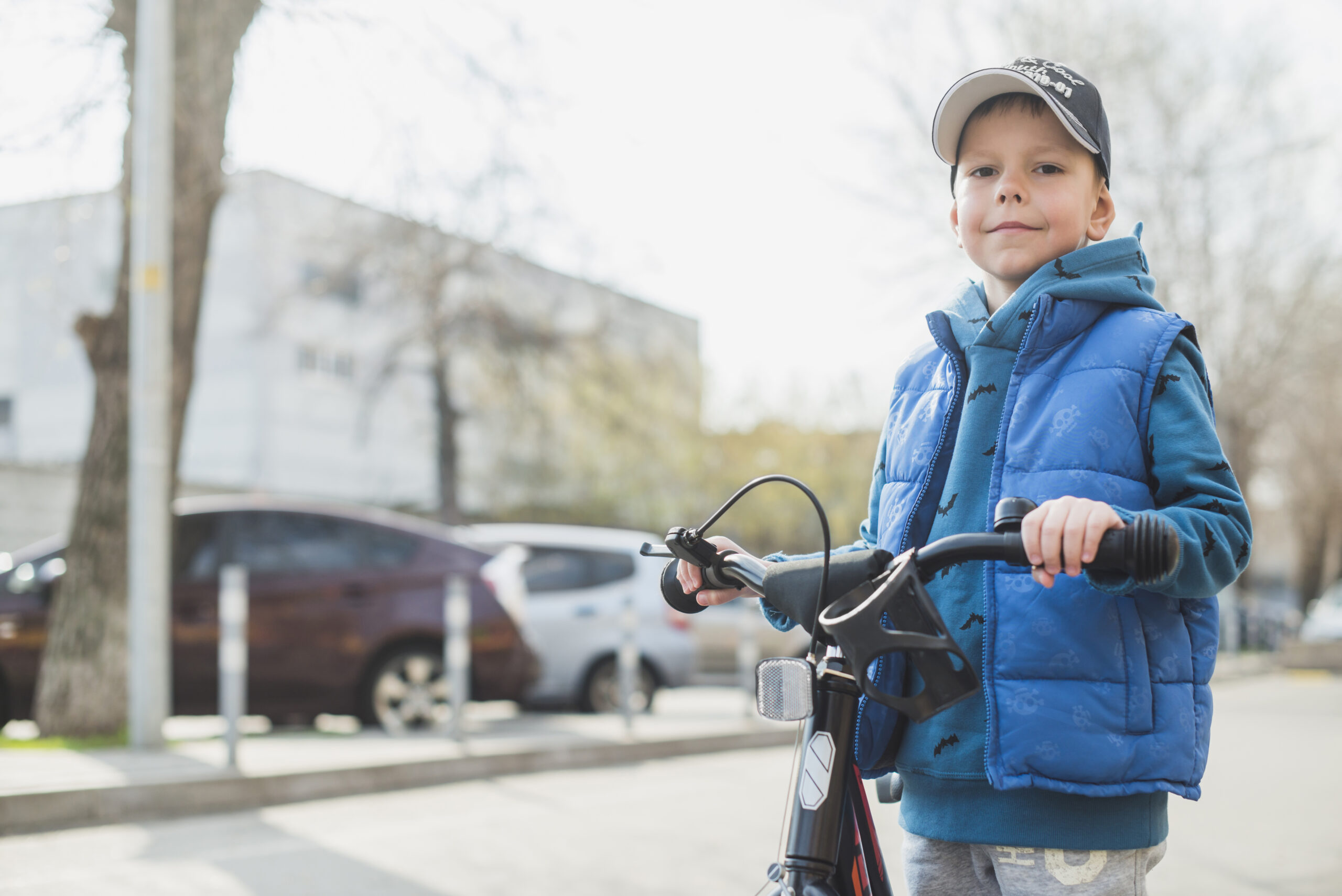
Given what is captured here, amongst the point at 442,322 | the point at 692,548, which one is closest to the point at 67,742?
the point at 692,548

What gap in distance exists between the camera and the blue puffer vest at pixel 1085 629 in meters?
1.60

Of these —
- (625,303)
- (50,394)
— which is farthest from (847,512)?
(50,394)

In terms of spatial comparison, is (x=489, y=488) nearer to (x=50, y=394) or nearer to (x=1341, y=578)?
(x=50, y=394)

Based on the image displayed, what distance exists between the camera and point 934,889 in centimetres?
178

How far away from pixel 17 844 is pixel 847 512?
3562 centimetres

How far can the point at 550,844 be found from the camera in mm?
5727

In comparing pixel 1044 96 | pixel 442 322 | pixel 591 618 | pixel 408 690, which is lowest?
pixel 408 690

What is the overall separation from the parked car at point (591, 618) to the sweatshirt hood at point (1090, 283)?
9275 millimetres

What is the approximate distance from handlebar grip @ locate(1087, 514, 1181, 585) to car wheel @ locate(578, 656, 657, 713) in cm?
995

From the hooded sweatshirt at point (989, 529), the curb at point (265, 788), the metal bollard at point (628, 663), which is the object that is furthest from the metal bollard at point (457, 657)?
the hooded sweatshirt at point (989, 529)

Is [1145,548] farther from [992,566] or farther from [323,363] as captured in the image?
[323,363]

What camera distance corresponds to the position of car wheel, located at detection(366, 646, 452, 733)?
9.49m

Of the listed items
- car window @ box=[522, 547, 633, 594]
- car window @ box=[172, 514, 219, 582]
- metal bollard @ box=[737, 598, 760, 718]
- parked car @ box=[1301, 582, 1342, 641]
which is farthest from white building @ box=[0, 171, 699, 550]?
parked car @ box=[1301, 582, 1342, 641]

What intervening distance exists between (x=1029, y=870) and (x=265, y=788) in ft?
19.0
